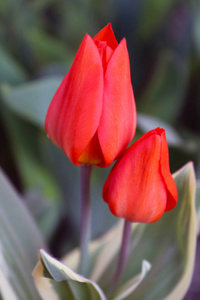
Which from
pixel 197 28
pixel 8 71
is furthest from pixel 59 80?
pixel 197 28

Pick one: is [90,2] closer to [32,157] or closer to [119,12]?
[119,12]

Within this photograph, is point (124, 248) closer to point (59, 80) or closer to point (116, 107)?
point (116, 107)

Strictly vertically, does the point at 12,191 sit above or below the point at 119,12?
below

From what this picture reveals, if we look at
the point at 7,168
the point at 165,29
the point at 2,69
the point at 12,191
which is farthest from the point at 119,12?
the point at 12,191

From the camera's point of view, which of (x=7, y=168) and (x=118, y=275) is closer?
(x=118, y=275)

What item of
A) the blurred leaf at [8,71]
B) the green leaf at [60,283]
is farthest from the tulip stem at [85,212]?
the blurred leaf at [8,71]

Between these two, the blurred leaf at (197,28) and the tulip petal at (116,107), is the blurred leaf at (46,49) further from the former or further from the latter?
the tulip petal at (116,107)
